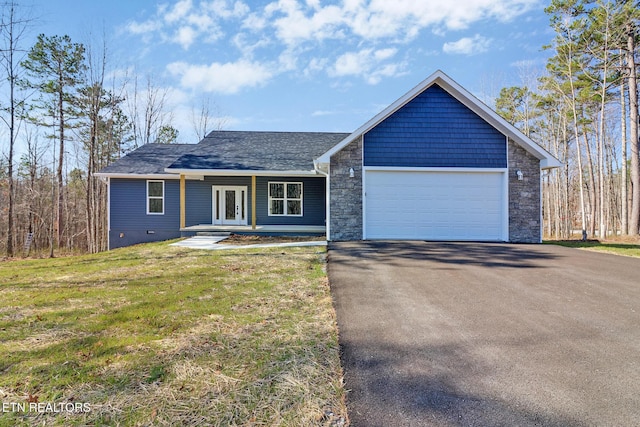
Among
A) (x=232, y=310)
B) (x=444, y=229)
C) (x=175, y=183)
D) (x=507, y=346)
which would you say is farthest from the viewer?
(x=175, y=183)

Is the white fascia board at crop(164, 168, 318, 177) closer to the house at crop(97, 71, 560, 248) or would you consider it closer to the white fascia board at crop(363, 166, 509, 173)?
the house at crop(97, 71, 560, 248)

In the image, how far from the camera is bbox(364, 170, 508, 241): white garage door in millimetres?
10312

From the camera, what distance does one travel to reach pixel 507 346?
2.91 m

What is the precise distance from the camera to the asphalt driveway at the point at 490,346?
2.01m

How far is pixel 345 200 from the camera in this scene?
10.3m

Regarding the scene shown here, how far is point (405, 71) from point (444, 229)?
8399 millimetres

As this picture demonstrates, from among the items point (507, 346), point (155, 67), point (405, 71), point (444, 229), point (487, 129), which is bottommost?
point (507, 346)

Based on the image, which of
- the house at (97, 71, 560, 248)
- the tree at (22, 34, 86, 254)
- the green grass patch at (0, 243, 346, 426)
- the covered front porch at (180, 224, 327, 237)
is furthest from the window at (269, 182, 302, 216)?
the tree at (22, 34, 86, 254)

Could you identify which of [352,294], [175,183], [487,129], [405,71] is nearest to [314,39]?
[405,71]

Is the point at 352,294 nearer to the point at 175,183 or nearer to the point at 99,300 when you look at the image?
the point at 99,300

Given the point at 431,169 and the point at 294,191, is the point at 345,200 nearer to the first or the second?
the point at 431,169

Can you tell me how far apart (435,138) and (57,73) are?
64.0 ft

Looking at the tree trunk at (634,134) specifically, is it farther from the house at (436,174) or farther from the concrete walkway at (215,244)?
the concrete walkway at (215,244)

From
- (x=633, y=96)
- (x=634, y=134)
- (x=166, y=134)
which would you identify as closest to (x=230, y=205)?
(x=166, y=134)
